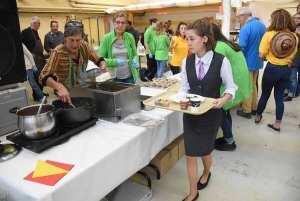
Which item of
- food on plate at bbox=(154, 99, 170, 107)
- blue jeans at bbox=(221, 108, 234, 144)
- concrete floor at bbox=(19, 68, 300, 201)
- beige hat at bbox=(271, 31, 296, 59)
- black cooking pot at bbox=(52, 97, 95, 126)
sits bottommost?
concrete floor at bbox=(19, 68, 300, 201)

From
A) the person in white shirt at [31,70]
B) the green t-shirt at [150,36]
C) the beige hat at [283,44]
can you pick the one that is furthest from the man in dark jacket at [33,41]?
the beige hat at [283,44]

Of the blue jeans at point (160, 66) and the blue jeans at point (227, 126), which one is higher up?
the blue jeans at point (160, 66)

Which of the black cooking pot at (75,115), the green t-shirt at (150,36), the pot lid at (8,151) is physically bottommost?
the pot lid at (8,151)

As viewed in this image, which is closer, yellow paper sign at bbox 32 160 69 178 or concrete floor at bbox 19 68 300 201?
yellow paper sign at bbox 32 160 69 178

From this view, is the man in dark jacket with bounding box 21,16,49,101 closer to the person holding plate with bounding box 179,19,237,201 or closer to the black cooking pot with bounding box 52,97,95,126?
the black cooking pot with bounding box 52,97,95,126

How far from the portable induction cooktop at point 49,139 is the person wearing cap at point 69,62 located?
22 cm

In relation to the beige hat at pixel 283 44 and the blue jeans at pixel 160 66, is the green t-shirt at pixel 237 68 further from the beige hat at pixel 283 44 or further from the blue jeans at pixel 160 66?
the blue jeans at pixel 160 66

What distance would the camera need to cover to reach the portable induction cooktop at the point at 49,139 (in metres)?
1.19

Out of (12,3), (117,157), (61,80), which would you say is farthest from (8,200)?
(12,3)

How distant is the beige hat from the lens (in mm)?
2529

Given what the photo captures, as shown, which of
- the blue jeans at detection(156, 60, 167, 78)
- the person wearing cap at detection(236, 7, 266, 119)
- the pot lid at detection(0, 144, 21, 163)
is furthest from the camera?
the blue jeans at detection(156, 60, 167, 78)

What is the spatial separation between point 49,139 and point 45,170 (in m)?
0.20

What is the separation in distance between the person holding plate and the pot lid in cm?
101

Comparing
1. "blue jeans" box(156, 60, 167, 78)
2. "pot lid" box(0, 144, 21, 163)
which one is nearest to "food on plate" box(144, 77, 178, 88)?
"pot lid" box(0, 144, 21, 163)
